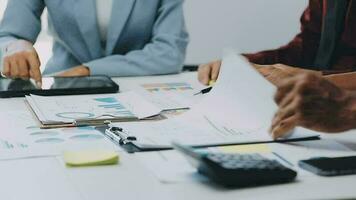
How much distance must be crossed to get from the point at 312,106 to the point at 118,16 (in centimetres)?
99

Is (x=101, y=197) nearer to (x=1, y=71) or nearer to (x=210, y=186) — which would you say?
(x=210, y=186)

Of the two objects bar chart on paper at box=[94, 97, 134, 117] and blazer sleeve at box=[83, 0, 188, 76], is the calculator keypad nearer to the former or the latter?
bar chart on paper at box=[94, 97, 134, 117]

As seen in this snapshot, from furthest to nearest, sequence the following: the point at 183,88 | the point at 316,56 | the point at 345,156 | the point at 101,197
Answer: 1. the point at 316,56
2. the point at 183,88
3. the point at 345,156
4. the point at 101,197

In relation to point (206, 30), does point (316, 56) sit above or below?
above

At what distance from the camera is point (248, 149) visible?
89 cm

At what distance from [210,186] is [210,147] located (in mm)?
158

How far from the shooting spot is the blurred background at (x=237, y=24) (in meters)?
3.00

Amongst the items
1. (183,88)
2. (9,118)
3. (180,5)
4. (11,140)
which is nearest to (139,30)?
(180,5)

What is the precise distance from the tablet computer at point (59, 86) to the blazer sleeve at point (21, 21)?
1.03 ft

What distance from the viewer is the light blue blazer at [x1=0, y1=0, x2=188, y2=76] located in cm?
175

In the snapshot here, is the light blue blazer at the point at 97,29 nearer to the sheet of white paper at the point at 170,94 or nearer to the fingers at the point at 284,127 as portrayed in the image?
the sheet of white paper at the point at 170,94

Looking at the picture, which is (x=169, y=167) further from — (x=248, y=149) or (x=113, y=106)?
(x=113, y=106)

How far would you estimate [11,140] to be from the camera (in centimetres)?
95

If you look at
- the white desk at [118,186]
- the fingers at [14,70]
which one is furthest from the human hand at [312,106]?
the fingers at [14,70]
